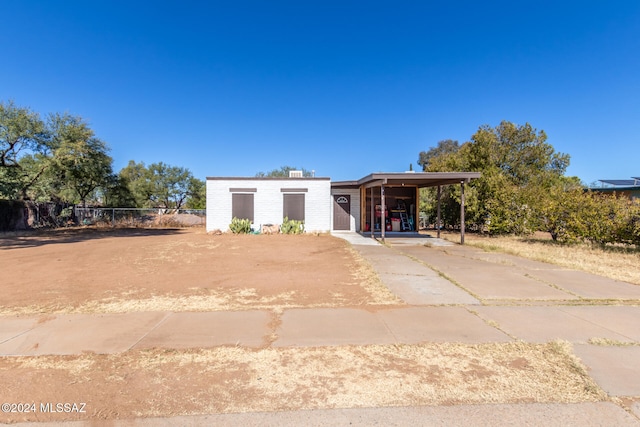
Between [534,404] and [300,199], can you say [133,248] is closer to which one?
[300,199]

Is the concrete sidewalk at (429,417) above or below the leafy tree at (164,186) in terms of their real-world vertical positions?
below

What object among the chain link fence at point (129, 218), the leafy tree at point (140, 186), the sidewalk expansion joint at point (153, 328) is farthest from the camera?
the leafy tree at point (140, 186)

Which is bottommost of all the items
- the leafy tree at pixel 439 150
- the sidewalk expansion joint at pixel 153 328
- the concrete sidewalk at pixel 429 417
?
the concrete sidewalk at pixel 429 417

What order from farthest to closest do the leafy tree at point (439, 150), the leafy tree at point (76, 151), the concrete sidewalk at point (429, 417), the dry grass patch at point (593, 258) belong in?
the leafy tree at point (439, 150) → the leafy tree at point (76, 151) → the dry grass patch at point (593, 258) → the concrete sidewalk at point (429, 417)

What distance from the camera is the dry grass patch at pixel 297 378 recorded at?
8.34 ft

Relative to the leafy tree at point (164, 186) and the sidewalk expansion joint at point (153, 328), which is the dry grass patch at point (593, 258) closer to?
the sidewalk expansion joint at point (153, 328)

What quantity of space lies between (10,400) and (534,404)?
404 cm

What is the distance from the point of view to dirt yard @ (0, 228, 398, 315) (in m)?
5.09

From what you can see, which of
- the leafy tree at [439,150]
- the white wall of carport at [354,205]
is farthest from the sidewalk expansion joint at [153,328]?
the leafy tree at [439,150]

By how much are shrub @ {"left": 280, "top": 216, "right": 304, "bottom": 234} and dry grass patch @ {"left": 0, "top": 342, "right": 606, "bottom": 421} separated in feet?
44.1

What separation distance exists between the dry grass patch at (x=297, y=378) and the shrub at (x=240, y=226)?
44.3 ft

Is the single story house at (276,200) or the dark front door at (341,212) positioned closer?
the single story house at (276,200)

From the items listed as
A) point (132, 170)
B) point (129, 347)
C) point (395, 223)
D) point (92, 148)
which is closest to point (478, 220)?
point (395, 223)

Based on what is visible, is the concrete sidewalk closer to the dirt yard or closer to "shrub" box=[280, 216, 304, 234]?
the dirt yard
